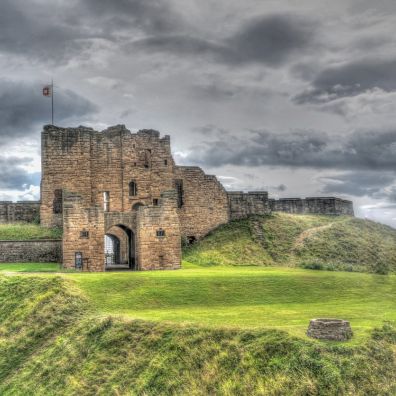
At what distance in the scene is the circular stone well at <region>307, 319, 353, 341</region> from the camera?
57.3ft

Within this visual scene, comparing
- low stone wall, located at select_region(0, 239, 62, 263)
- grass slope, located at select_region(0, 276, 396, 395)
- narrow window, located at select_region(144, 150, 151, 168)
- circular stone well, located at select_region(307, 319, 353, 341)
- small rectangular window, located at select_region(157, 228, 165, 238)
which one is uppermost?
narrow window, located at select_region(144, 150, 151, 168)

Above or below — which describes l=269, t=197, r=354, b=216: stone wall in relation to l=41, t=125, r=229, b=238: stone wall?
below

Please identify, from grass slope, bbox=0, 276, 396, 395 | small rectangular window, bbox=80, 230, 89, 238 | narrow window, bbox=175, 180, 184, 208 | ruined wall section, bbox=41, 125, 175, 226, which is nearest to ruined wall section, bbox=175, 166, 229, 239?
narrow window, bbox=175, 180, 184, 208

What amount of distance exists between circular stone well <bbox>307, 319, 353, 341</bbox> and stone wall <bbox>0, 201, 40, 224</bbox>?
29868 millimetres

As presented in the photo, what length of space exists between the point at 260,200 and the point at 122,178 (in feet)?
39.3

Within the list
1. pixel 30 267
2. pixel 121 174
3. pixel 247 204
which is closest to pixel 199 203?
pixel 247 204

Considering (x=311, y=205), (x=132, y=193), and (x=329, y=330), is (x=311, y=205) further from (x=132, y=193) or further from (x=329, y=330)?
(x=329, y=330)

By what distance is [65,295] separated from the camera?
2484 centimetres

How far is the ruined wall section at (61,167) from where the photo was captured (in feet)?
136

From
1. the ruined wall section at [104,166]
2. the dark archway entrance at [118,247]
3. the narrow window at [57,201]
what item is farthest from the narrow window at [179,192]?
the narrow window at [57,201]

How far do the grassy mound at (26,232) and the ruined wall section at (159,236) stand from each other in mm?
6625

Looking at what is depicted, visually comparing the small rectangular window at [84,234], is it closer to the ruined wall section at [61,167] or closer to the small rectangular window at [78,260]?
the small rectangular window at [78,260]

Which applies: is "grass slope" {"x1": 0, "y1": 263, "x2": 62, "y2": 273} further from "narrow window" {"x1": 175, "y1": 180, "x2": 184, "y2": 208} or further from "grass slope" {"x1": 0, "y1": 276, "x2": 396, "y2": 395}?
"narrow window" {"x1": 175, "y1": 180, "x2": 184, "y2": 208}

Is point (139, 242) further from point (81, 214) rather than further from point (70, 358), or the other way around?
point (70, 358)
